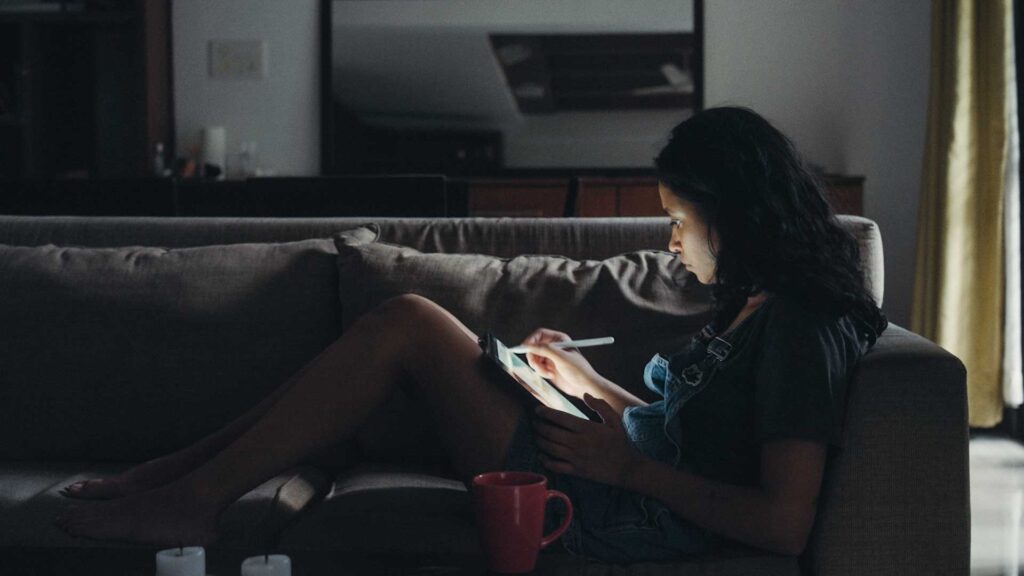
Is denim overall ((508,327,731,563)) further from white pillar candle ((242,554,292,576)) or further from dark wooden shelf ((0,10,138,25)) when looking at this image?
dark wooden shelf ((0,10,138,25))

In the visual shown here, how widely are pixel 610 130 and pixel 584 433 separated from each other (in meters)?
3.61

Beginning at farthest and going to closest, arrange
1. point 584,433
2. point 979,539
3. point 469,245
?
point 979,539 < point 469,245 < point 584,433

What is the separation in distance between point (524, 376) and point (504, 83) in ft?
11.5

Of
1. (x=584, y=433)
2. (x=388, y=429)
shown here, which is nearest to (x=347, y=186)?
(x=388, y=429)

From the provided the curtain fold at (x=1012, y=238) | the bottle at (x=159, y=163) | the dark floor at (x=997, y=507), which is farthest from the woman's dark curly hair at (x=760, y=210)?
the bottle at (x=159, y=163)

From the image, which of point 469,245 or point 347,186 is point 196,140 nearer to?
point 347,186

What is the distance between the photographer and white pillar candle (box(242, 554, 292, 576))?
997mm

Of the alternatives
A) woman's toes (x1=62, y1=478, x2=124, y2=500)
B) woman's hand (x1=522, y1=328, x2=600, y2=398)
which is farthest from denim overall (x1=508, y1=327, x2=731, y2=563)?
woman's toes (x1=62, y1=478, x2=124, y2=500)

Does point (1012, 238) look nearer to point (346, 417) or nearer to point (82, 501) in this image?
point (346, 417)

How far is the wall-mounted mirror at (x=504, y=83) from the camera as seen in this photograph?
4781mm

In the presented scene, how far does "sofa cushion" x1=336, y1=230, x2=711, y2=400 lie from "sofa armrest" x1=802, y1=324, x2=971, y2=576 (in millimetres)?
494

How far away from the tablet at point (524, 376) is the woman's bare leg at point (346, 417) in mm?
27

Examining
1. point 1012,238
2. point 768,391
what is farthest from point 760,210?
point 1012,238

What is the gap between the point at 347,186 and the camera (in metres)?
2.67
